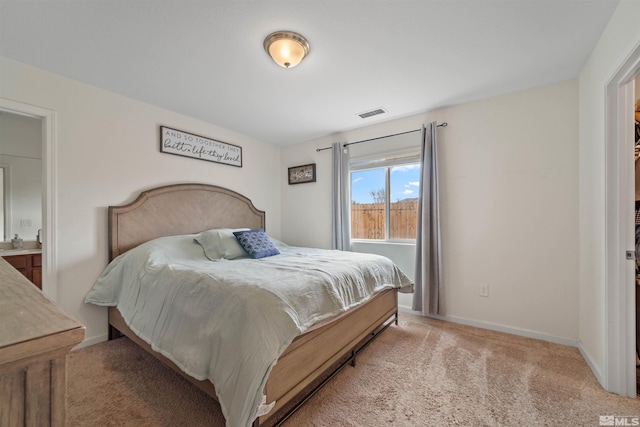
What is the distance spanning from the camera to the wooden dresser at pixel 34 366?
0.37 metres

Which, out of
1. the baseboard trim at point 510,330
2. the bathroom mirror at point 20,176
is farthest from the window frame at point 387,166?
the bathroom mirror at point 20,176

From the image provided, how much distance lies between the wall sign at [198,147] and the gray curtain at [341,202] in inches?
53.7

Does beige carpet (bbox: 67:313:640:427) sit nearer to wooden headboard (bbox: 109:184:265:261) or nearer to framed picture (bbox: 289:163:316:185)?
wooden headboard (bbox: 109:184:265:261)

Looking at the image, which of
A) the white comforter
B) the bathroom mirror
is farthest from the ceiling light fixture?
the bathroom mirror

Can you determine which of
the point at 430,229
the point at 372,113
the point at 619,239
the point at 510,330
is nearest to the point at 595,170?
the point at 619,239

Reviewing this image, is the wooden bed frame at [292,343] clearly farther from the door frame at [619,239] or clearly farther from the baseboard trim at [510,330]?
the door frame at [619,239]

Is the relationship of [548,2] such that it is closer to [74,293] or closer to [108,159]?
[108,159]

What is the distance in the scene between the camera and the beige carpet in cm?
147

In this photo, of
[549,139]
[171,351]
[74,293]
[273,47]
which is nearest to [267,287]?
[171,351]

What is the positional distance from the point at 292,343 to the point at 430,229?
204 cm

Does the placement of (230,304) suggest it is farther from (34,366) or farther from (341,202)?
(341,202)

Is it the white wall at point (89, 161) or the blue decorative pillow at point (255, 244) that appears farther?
the blue decorative pillow at point (255, 244)

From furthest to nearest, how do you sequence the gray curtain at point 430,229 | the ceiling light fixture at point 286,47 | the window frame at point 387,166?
1. the window frame at point 387,166
2. the gray curtain at point 430,229
3. the ceiling light fixture at point 286,47

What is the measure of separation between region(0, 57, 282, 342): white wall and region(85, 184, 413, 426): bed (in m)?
0.13
